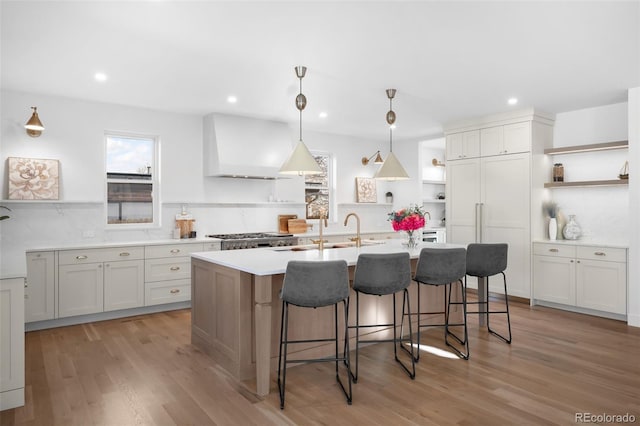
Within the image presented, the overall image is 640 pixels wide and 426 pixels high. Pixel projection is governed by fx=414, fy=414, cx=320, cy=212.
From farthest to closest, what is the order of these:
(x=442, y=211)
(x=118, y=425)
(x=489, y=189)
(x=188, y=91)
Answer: (x=442, y=211) < (x=489, y=189) < (x=188, y=91) < (x=118, y=425)

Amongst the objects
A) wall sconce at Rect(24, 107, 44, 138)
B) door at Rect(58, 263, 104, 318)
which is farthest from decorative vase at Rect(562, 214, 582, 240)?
wall sconce at Rect(24, 107, 44, 138)

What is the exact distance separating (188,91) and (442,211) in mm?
5804

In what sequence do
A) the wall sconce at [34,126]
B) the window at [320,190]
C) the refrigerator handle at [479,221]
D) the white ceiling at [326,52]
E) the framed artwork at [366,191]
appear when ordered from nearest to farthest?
the white ceiling at [326,52] < the wall sconce at [34,126] < the refrigerator handle at [479,221] < the window at [320,190] < the framed artwork at [366,191]

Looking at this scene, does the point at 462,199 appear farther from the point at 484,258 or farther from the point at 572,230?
the point at 484,258

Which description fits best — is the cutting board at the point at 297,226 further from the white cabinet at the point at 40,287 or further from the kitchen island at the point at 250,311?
the white cabinet at the point at 40,287

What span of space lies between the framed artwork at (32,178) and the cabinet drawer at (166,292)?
5.06ft

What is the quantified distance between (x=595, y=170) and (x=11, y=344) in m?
6.51

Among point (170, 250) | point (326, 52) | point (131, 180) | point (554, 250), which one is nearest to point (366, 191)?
point (554, 250)

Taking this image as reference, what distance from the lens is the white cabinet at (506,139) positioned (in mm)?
5594

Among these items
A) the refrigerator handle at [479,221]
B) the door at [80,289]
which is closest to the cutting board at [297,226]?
the refrigerator handle at [479,221]

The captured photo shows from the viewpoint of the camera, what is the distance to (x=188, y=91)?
4.70m

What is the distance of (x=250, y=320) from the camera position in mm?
3205

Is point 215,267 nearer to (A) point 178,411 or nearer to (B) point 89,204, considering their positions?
(A) point 178,411

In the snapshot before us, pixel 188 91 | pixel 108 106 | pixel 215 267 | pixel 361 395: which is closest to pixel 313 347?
pixel 361 395
